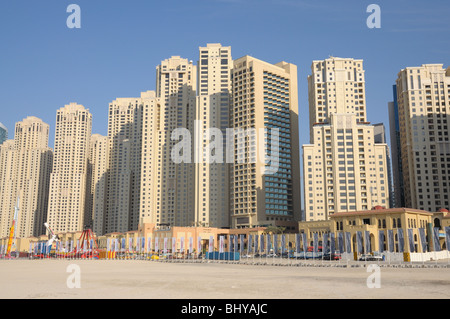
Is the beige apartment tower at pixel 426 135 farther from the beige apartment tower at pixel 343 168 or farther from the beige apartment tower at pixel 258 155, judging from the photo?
the beige apartment tower at pixel 258 155

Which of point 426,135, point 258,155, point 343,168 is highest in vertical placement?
point 426,135

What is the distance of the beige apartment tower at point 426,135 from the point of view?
175 meters

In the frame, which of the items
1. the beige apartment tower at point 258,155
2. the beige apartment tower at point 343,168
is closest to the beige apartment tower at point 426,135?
the beige apartment tower at point 343,168

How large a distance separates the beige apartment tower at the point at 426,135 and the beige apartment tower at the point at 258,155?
51.6 meters

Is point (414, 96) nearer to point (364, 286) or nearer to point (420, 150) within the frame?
point (420, 150)

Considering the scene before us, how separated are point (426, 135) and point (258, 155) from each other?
69.6 m

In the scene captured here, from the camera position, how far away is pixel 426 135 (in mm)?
182000

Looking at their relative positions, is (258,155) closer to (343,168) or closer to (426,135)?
(343,168)

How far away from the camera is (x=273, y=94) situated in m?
199

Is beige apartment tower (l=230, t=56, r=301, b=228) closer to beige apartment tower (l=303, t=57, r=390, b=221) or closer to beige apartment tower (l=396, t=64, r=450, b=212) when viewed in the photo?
beige apartment tower (l=303, t=57, r=390, b=221)

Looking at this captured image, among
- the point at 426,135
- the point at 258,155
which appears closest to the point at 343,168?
the point at 258,155

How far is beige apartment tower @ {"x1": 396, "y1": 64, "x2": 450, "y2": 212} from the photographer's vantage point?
575ft
